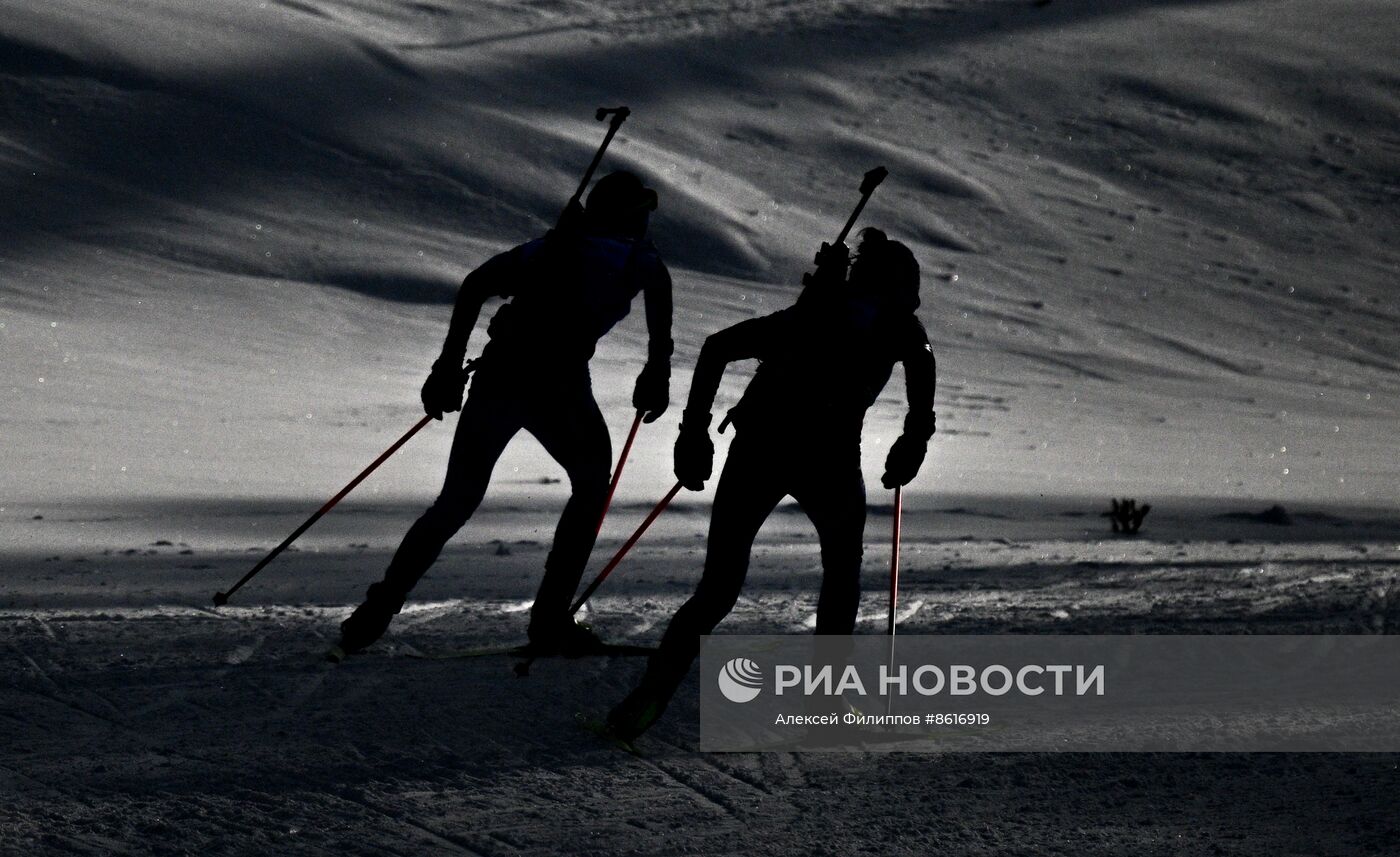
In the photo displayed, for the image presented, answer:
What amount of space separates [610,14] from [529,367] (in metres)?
35.7

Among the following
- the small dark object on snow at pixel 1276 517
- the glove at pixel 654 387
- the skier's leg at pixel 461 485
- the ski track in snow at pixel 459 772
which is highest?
the small dark object on snow at pixel 1276 517

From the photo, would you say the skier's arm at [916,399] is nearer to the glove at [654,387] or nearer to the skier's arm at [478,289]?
the glove at [654,387]

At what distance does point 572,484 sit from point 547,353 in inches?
16.4

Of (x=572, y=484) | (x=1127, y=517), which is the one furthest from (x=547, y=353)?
(x=1127, y=517)

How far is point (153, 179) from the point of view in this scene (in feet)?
85.0

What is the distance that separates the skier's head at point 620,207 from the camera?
5.57 m

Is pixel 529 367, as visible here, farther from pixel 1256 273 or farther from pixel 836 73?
pixel 836 73

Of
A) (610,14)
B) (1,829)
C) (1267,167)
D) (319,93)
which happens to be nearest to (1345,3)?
(1267,167)

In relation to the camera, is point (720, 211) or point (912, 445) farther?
point (720, 211)

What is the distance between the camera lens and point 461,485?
555 cm

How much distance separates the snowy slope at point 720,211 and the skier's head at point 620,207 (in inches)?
224

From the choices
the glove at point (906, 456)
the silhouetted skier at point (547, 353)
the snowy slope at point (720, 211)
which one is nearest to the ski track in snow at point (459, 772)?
the silhouetted skier at point (547, 353)

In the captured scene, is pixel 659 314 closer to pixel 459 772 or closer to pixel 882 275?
pixel 882 275

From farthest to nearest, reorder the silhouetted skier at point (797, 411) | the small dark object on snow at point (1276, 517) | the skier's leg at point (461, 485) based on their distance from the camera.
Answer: the small dark object on snow at point (1276, 517) < the skier's leg at point (461, 485) < the silhouetted skier at point (797, 411)
